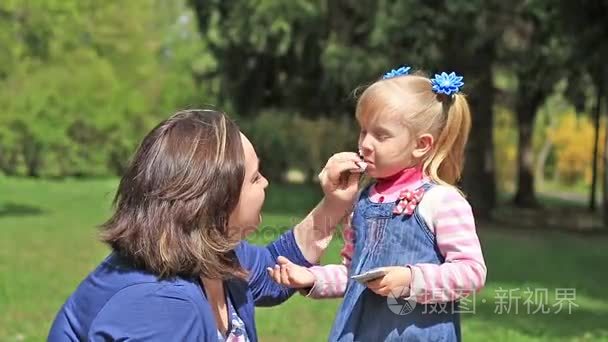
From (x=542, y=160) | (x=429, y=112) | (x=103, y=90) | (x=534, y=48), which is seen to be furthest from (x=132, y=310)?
(x=542, y=160)

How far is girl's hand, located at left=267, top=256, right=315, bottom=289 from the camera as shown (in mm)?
2973

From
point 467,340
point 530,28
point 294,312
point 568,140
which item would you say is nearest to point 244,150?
point 467,340

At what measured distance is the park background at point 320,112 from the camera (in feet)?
29.2

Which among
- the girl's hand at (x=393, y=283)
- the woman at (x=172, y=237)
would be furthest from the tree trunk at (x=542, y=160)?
the woman at (x=172, y=237)

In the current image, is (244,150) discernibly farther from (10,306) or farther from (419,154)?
(10,306)

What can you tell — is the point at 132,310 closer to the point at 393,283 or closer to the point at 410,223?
the point at 393,283

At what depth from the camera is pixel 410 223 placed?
9.90 ft

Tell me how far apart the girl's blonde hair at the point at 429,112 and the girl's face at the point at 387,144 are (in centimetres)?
2

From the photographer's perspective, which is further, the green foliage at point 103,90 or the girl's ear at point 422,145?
the green foliage at point 103,90

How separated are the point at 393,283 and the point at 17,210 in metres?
20.3

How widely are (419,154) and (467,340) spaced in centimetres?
455

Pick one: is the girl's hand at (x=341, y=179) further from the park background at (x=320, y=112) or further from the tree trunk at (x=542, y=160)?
the tree trunk at (x=542, y=160)

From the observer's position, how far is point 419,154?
305 cm

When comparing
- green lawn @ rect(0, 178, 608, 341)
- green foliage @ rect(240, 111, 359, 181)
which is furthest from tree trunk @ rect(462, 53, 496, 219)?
green foliage @ rect(240, 111, 359, 181)
